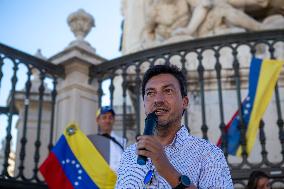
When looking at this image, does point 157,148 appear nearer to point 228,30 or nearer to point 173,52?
point 173,52

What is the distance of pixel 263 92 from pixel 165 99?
13.2ft

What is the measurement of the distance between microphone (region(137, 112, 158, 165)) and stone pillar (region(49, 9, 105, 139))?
460 centimetres

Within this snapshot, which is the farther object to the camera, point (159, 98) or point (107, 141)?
point (107, 141)

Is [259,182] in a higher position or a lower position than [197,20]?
lower

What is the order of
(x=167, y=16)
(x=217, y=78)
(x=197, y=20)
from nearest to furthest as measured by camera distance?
1. (x=217, y=78)
2. (x=197, y=20)
3. (x=167, y=16)

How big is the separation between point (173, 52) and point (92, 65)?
3.91ft

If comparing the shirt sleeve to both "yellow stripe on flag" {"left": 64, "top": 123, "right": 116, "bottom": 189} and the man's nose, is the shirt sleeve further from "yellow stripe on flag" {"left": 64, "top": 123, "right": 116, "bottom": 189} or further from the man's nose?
"yellow stripe on flag" {"left": 64, "top": 123, "right": 116, "bottom": 189}

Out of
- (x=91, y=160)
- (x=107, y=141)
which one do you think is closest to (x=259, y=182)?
(x=107, y=141)

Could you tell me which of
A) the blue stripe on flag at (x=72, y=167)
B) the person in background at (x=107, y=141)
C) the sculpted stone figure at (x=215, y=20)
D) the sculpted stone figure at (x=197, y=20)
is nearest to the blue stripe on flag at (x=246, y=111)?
the person in background at (x=107, y=141)

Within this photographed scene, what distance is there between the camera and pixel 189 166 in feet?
5.26

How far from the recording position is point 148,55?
6219 millimetres

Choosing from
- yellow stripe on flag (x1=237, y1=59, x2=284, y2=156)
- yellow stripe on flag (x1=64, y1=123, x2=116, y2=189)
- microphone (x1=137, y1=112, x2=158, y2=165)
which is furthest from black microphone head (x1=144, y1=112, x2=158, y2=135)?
yellow stripe on flag (x1=237, y1=59, x2=284, y2=156)

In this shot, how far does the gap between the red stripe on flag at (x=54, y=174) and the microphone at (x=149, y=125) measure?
3.53 meters

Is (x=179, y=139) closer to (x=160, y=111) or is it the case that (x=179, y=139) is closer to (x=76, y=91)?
(x=160, y=111)
